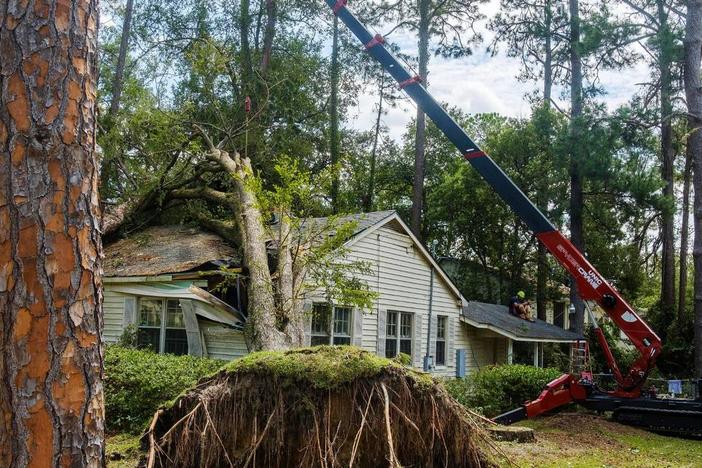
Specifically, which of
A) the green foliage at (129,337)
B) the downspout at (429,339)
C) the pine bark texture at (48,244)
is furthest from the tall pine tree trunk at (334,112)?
the pine bark texture at (48,244)

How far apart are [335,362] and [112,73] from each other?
26.2 meters

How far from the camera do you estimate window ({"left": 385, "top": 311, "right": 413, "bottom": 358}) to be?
1706 cm

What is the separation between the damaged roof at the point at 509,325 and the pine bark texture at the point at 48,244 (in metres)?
17.6

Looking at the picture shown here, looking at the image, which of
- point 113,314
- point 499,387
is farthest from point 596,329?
point 113,314

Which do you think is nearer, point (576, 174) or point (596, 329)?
point (596, 329)

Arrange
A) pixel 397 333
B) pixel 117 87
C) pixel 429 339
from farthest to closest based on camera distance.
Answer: pixel 117 87, pixel 429 339, pixel 397 333

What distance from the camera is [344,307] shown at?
14.8 m

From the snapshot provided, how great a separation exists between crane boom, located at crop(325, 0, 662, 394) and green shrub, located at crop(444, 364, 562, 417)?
1901mm

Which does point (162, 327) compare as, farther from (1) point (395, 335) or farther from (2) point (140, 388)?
(1) point (395, 335)

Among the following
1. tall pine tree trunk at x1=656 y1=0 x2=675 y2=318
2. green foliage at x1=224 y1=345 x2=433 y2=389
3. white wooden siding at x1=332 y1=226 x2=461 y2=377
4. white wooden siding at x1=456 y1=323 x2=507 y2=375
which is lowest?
white wooden siding at x1=456 y1=323 x2=507 y2=375

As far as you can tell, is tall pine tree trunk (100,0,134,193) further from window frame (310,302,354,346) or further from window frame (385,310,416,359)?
window frame (385,310,416,359)

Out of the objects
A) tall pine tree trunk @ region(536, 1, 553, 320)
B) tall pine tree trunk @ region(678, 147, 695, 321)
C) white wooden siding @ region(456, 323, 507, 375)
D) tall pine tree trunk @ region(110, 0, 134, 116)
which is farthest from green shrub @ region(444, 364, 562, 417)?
tall pine tree trunk @ region(110, 0, 134, 116)

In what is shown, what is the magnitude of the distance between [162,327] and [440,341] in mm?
8242

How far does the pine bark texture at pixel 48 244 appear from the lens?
8.51 ft
